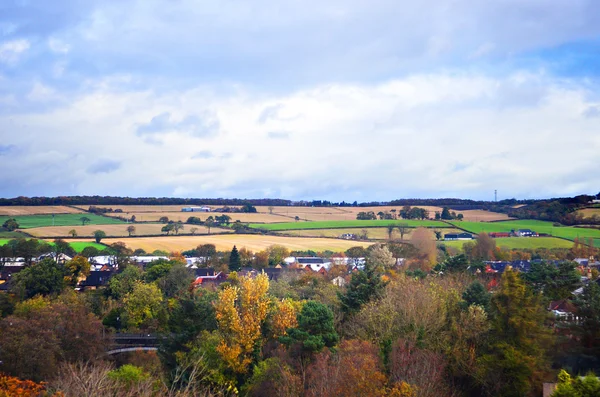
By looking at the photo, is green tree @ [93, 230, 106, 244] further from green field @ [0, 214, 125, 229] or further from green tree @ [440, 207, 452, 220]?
green tree @ [440, 207, 452, 220]

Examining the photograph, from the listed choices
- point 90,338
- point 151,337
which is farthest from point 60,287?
point 90,338

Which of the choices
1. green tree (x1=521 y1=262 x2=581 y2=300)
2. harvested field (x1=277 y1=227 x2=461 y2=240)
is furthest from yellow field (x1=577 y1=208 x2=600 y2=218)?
harvested field (x1=277 y1=227 x2=461 y2=240)

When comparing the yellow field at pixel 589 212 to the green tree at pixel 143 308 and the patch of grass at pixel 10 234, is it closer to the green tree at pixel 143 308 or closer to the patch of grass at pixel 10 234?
the green tree at pixel 143 308

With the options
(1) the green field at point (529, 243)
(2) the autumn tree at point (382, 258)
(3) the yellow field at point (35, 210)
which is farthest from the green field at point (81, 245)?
Result: (1) the green field at point (529, 243)

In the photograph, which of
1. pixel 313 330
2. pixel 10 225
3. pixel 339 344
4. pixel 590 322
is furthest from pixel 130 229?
pixel 590 322

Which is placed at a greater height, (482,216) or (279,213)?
(482,216)

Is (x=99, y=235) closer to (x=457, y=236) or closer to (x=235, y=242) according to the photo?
(x=235, y=242)

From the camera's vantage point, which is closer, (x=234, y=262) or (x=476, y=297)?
(x=476, y=297)
